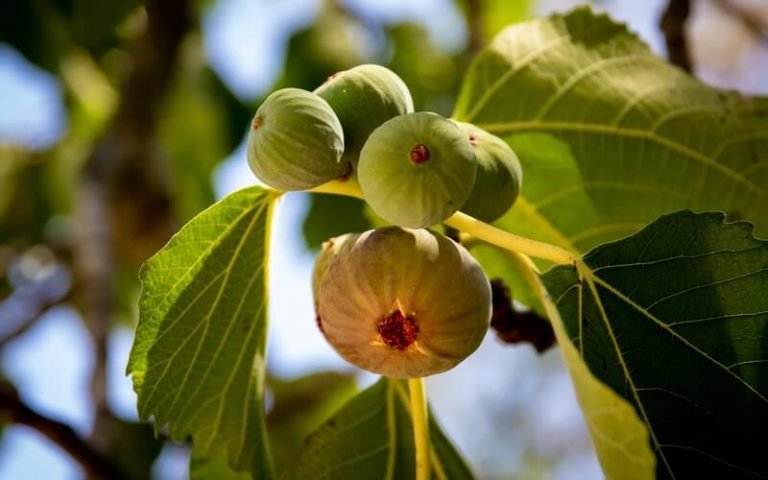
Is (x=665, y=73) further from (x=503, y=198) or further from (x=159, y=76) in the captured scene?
(x=159, y=76)

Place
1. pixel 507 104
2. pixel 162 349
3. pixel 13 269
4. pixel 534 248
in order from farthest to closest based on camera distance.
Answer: pixel 13 269, pixel 507 104, pixel 162 349, pixel 534 248

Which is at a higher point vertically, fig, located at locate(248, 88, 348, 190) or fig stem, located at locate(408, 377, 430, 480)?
fig, located at locate(248, 88, 348, 190)

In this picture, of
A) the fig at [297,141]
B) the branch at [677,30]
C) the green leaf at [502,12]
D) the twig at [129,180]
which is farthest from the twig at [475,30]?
the fig at [297,141]

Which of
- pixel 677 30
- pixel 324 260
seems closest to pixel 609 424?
pixel 324 260

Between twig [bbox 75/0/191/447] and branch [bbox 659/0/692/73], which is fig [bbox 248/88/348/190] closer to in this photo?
branch [bbox 659/0/692/73]

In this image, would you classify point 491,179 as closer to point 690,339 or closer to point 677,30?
point 690,339

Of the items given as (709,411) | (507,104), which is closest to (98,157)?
(507,104)

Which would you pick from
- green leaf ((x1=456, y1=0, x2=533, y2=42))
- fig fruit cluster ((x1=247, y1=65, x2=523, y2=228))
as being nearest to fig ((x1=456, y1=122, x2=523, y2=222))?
fig fruit cluster ((x1=247, y1=65, x2=523, y2=228))
